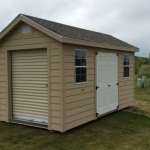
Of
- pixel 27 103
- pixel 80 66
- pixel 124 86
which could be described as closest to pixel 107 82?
pixel 124 86

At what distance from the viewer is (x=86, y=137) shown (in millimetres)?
5289

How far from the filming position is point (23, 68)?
639 cm

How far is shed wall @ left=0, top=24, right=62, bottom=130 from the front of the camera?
17.8ft

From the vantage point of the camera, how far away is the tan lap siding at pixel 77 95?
5500mm

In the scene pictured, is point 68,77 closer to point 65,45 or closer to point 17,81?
point 65,45

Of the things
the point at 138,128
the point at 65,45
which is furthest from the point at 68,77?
the point at 138,128

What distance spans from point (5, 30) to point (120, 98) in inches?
193

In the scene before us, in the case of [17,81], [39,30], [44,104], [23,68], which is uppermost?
[39,30]

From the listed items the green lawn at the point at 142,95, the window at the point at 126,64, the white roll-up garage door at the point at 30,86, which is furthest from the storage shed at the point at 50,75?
the green lawn at the point at 142,95

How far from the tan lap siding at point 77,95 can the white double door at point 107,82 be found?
15.2 inches

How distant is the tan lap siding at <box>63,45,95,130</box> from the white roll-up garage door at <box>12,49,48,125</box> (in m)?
0.76

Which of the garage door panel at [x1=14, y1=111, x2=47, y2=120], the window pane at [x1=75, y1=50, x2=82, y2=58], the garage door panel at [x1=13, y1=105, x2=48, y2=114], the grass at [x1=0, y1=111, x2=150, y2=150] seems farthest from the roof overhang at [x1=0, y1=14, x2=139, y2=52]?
the grass at [x1=0, y1=111, x2=150, y2=150]

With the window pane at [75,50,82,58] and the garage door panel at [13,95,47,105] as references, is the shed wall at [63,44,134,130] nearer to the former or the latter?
the window pane at [75,50,82,58]

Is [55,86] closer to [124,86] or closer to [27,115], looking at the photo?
[27,115]
